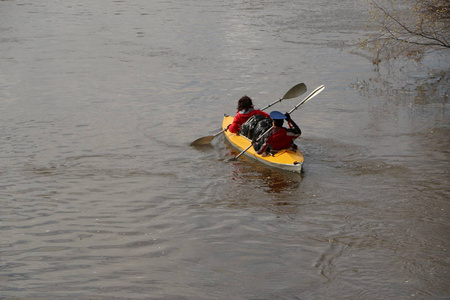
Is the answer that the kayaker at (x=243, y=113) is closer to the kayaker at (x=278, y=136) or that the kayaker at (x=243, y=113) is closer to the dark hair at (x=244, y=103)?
the dark hair at (x=244, y=103)

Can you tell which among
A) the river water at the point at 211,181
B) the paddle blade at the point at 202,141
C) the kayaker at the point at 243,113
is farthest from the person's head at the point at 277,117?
the paddle blade at the point at 202,141

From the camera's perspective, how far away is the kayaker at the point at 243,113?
11.1m

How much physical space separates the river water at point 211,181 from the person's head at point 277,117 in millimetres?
873

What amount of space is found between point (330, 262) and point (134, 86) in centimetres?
1138

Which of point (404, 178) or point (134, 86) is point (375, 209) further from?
point (134, 86)

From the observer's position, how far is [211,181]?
383 inches

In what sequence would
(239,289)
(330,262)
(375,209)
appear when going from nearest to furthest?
(239,289) → (330,262) → (375,209)

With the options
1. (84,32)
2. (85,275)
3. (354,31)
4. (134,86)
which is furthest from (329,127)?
(84,32)

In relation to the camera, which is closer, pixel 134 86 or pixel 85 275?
pixel 85 275

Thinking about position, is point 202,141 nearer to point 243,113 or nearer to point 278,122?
point 243,113

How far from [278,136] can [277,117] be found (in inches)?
15.5

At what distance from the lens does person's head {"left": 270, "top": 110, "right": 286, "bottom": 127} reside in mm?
9602

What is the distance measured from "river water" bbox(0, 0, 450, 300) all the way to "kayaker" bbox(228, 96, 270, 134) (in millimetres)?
508

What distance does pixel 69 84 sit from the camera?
674 inches
